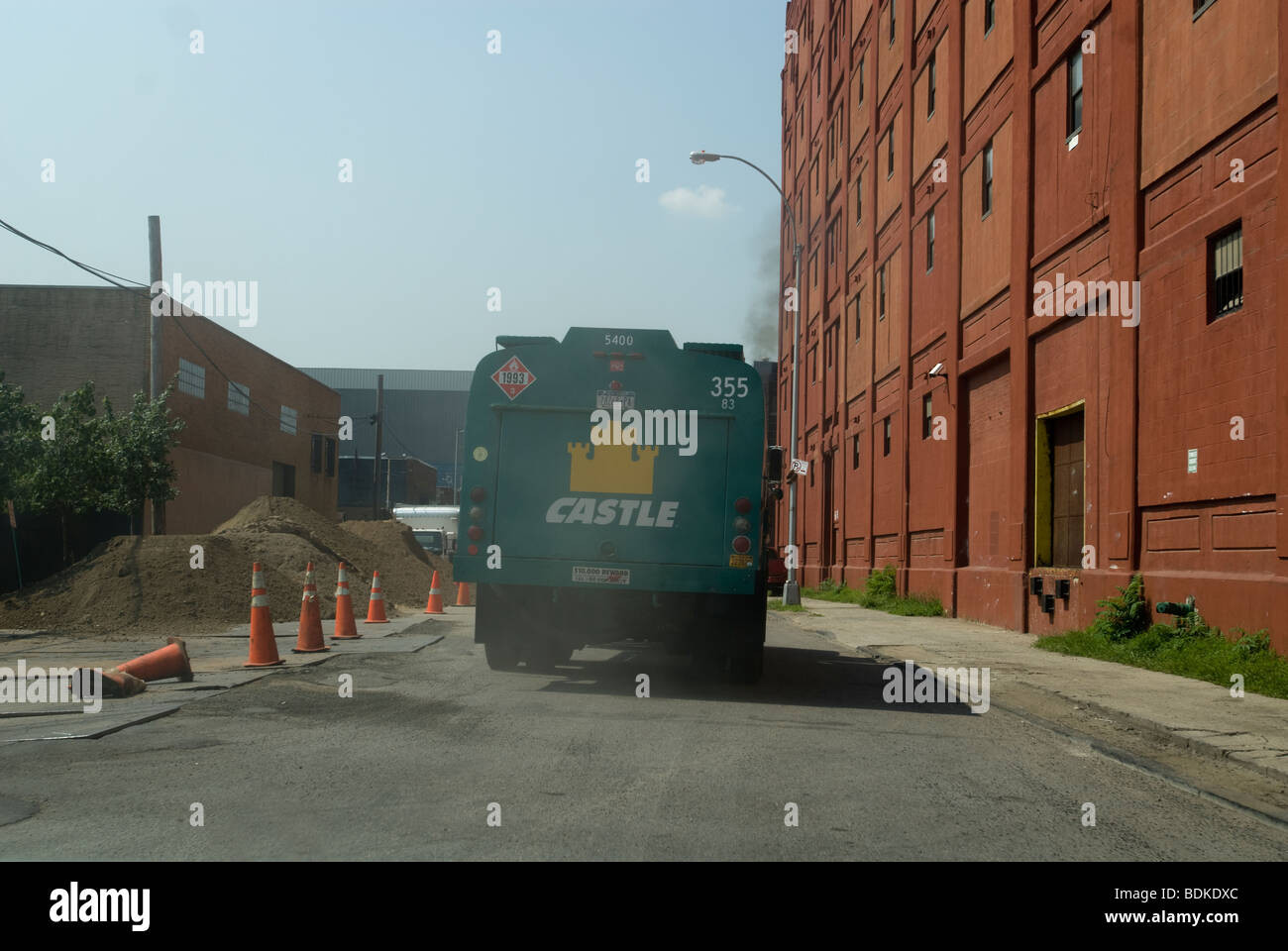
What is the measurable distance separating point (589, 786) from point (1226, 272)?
33.4 feet

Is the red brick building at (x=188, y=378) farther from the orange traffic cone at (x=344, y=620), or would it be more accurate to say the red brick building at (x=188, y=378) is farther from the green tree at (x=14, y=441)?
the orange traffic cone at (x=344, y=620)

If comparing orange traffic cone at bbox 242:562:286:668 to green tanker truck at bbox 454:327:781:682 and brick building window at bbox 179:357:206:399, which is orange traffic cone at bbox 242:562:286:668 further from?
brick building window at bbox 179:357:206:399

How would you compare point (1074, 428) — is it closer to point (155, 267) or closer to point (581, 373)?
point (581, 373)

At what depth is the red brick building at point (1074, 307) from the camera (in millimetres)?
12281


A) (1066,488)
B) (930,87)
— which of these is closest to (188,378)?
(930,87)

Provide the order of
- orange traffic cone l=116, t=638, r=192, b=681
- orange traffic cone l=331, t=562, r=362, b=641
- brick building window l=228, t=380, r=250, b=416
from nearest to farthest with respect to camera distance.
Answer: orange traffic cone l=116, t=638, r=192, b=681
orange traffic cone l=331, t=562, r=362, b=641
brick building window l=228, t=380, r=250, b=416

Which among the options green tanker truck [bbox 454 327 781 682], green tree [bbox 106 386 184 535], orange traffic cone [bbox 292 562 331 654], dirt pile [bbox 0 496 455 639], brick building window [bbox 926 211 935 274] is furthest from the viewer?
brick building window [bbox 926 211 935 274]

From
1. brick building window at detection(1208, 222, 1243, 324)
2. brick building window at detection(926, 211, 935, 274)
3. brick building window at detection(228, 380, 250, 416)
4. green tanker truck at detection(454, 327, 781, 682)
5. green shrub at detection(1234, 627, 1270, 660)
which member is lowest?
green shrub at detection(1234, 627, 1270, 660)

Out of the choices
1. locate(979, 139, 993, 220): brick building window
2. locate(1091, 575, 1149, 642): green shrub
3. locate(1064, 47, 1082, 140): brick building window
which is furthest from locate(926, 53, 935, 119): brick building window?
locate(1091, 575, 1149, 642): green shrub

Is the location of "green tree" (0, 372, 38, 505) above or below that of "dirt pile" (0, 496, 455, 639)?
above

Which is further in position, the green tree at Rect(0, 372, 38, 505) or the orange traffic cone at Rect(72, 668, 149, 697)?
the green tree at Rect(0, 372, 38, 505)

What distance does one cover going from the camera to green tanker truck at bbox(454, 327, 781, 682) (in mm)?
10180

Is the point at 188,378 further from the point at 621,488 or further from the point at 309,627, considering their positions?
the point at 621,488

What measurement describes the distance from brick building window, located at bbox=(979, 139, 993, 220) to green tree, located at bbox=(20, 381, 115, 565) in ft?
57.0
